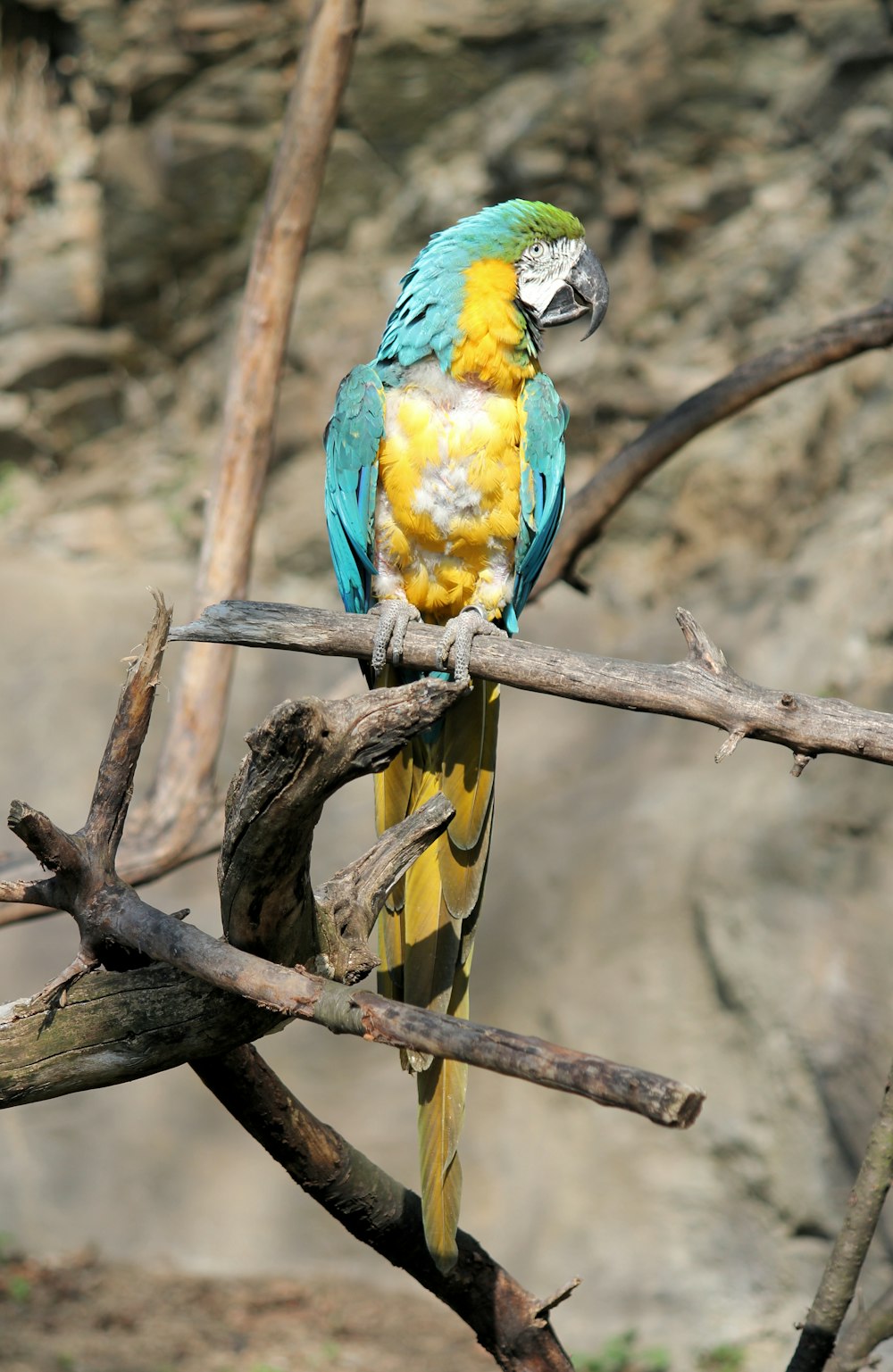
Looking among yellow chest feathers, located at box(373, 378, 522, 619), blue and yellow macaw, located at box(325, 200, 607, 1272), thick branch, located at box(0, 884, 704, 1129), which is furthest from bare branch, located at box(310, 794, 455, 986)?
yellow chest feathers, located at box(373, 378, 522, 619)

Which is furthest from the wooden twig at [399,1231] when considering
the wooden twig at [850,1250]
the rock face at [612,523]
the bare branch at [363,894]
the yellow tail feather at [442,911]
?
the rock face at [612,523]

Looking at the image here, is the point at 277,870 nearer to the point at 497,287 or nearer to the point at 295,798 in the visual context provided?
the point at 295,798

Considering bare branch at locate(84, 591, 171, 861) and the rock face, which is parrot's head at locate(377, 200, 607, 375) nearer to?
the rock face

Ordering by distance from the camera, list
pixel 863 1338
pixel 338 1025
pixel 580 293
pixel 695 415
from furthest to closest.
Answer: pixel 695 415 → pixel 580 293 → pixel 863 1338 → pixel 338 1025

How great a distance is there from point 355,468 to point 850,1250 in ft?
5.31

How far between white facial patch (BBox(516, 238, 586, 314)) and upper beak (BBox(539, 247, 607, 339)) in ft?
0.07

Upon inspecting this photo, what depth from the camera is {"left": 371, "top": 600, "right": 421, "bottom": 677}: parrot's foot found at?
6.96 feet

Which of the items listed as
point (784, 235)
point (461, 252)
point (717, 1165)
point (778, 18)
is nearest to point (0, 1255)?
point (717, 1165)

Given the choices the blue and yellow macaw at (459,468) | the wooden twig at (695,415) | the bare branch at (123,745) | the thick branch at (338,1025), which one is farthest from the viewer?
the wooden twig at (695,415)

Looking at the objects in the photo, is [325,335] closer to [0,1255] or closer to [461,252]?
[461,252]

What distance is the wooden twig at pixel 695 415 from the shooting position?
116 inches

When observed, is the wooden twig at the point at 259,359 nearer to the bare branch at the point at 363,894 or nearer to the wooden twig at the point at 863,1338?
the bare branch at the point at 363,894

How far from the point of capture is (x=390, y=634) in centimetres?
218

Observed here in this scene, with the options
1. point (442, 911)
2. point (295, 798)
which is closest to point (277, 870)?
point (295, 798)
